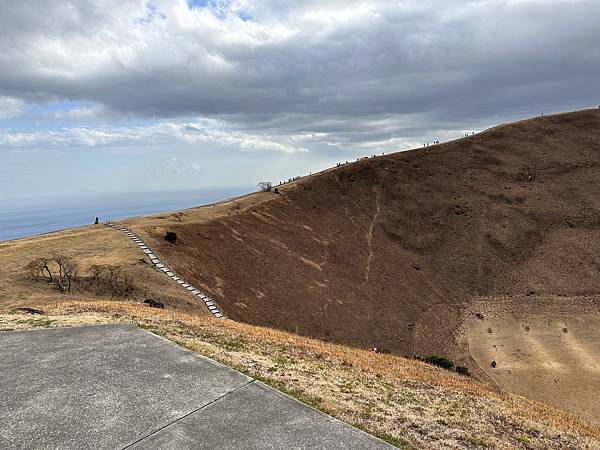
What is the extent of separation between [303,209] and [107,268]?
35.3m

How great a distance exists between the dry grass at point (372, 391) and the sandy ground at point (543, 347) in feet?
61.3

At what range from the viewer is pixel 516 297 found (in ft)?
164

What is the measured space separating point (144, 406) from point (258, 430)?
2981mm

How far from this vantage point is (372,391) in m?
13.7

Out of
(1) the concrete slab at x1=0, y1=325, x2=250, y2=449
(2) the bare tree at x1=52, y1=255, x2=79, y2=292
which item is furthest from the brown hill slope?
(1) the concrete slab at x1=0, y1=325, x2=250, y2=449

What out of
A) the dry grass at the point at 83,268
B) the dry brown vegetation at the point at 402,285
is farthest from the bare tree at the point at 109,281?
the dry grass at the point at 83,268

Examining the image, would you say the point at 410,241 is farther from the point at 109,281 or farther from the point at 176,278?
the point at 109,281

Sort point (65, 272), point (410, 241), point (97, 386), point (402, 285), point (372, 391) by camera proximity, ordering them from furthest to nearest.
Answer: point (410, 241) → point (402, 285) → point (65, 272) → point (372, 391) → point (97, 386)

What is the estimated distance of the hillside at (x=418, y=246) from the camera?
3900 cm

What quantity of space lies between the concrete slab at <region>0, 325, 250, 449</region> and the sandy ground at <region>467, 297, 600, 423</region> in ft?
93.6

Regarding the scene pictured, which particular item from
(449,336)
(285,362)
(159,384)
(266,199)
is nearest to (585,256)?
(449,336)

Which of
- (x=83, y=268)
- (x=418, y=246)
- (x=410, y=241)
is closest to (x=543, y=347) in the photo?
(x=418, y=246)

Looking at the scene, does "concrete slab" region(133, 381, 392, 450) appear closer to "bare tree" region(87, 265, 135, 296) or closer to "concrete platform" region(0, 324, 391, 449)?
"concrete platform" region(0, 324, 391, 449)

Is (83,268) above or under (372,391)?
above
